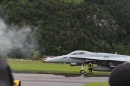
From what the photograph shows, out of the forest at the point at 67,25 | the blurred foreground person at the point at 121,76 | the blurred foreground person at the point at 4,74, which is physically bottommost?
the blurred foreground person at the point at 121,76

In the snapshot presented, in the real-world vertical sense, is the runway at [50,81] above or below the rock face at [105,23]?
below

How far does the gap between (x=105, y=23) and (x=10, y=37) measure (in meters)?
38.1

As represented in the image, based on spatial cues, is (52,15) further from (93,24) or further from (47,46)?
(47,46)

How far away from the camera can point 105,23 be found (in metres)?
95.2

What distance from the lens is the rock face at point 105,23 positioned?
3681 inches

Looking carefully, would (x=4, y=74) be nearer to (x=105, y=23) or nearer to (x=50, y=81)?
(x=50, y=81)

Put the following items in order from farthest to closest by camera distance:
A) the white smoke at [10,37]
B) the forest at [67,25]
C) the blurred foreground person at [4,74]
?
the forest at [67,25]
the white smoke at [10,37]
the blurred foreground person at [4,74]

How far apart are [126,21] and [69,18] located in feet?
50.7

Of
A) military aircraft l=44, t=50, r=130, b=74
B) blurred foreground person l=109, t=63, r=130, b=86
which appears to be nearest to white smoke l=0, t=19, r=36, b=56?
military aircraft l=44, t=50, r=130, b=74

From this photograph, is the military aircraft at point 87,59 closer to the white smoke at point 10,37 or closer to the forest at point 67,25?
the forest at point 67,25

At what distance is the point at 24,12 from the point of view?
270 feet

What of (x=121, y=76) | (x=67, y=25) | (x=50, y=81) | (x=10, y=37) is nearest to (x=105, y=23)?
(x=67, y=25)

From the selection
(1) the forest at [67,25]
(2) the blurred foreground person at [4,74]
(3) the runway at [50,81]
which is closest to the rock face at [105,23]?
(1) the forest at [67,25]

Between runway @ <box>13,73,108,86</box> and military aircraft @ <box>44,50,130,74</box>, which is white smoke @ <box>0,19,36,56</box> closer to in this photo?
military aircraft @ <box>44,50,130,74</box>
